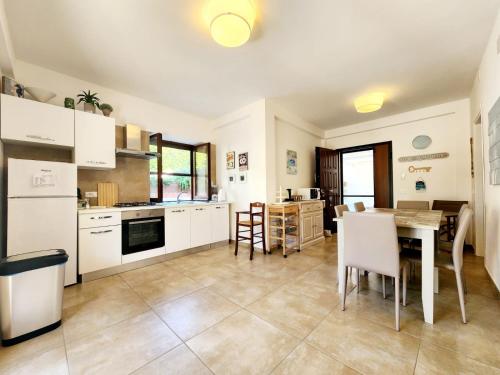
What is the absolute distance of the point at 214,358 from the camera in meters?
1.35

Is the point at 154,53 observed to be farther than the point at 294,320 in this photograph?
Yes

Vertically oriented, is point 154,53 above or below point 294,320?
above

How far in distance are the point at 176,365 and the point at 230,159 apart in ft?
11.7

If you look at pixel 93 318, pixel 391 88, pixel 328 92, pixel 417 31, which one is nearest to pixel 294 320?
pixel 93 318

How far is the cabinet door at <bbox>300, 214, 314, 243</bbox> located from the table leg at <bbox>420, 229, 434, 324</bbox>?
222 cm

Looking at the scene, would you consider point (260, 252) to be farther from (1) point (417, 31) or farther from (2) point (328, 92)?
(1) point (417, 31)

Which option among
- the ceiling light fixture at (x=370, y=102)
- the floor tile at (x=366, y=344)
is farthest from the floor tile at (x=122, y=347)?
the ceiling light fixture at (x=370, y=102)

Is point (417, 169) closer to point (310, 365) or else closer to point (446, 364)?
point (446, 364)

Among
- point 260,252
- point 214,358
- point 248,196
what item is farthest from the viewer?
point 248,196

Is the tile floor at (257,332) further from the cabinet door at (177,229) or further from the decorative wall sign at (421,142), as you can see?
the decorative wall sign at (421,142)

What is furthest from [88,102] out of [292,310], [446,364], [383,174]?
[383,174]

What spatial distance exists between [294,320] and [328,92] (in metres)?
3.42

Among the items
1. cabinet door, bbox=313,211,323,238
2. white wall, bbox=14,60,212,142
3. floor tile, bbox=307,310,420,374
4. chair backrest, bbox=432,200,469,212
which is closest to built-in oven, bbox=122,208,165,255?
white wall, bbox=14,60,212,142

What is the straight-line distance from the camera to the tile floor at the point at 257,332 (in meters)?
1.29
